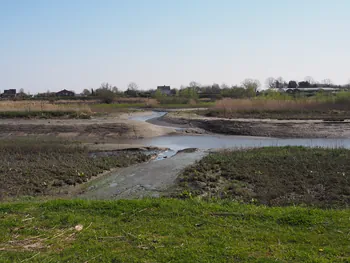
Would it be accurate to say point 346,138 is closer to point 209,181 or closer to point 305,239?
point 209,181

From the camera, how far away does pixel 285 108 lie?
44.2 metres

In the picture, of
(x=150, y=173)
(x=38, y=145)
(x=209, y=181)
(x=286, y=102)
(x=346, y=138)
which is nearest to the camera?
(x=209, y=181)

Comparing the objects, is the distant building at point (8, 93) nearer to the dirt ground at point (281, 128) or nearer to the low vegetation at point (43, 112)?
the low vegetation at point (43, 112)

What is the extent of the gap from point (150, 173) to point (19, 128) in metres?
20.4

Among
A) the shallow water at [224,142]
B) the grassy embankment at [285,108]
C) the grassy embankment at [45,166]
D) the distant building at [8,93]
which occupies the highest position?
the distant building at [8,93]

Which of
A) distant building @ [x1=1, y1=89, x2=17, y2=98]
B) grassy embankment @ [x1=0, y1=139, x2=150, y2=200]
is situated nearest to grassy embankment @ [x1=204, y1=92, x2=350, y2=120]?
grassy embankment @ [x1=0, y1=139, x2=150, y2=200]

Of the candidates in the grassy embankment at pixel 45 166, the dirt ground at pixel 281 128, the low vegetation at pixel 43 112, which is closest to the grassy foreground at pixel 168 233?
the grassy embankment at pixel 45 166

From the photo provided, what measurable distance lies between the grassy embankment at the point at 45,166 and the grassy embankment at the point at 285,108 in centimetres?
2631

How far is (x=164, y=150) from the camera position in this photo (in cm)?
2139

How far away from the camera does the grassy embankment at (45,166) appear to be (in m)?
11.6

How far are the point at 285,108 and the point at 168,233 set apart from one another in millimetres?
Result: 40883

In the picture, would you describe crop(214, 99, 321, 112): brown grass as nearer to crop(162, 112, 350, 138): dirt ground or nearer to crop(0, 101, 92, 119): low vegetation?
crop(162, 112, 350, 138): dirt ground

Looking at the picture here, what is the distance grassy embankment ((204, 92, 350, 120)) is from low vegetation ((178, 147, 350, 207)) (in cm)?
2682

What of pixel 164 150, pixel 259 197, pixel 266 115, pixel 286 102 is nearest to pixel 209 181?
pixel 259 197
